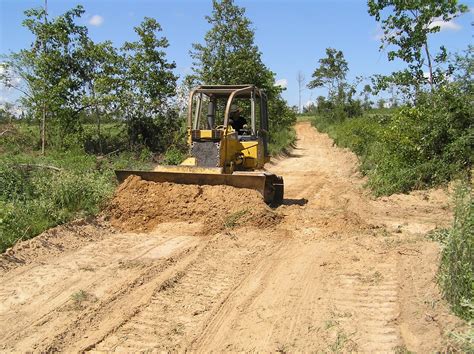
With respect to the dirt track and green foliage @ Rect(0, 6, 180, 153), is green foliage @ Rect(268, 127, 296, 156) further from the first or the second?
the dirt track

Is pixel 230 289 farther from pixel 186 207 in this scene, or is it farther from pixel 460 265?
pixel 186 207

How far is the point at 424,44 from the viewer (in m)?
13.9

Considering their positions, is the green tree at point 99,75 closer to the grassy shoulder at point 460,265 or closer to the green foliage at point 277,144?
the green foliage at point 277,144

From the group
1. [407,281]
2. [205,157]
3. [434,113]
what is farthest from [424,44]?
[407,281]

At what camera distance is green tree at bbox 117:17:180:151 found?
1869 centimetres

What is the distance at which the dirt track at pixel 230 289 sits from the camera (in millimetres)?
4414

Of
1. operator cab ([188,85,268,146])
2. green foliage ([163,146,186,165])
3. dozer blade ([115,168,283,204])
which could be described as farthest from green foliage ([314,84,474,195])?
green foliage ([163,146,186,165])

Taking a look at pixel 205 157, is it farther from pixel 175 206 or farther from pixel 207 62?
pixel 207 62

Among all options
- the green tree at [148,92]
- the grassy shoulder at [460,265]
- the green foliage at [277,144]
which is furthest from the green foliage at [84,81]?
the grassy shoulder at [460,265]

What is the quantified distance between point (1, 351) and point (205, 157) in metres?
6.11

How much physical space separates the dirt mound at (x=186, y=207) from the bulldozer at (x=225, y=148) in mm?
212

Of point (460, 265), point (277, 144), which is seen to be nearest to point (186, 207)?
point (460, 265)

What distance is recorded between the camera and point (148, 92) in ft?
62.2

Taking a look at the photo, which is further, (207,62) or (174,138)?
(207,62)
